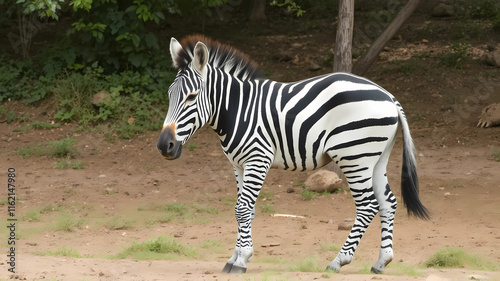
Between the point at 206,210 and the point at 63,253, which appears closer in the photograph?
the point at 63,253

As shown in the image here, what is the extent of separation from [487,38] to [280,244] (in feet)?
33.0

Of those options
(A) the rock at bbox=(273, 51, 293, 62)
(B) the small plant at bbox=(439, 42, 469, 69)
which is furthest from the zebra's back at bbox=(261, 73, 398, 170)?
(B) the small plant at bbox=(439, 42, 469, 69)

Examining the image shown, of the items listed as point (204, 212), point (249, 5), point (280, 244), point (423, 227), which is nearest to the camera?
point (280, 244)

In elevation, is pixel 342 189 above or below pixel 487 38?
below

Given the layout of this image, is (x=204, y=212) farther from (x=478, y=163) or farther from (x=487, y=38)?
(x=487, y=38)

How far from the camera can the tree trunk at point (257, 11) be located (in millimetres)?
17000

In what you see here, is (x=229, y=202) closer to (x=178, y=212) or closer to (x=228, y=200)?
(x=228, y=200)

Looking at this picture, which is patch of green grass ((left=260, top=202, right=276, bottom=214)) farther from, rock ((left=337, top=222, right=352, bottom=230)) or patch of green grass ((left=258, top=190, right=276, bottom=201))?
rock ((left=337, top=222, right=352, bottom=230))

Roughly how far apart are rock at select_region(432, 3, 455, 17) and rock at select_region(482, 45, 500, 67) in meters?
3.21

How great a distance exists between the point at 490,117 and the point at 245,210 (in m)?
7.27

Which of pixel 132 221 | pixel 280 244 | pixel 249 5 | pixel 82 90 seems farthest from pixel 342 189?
pixel 249 5

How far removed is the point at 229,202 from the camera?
9133 mm

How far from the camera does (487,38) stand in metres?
15.1

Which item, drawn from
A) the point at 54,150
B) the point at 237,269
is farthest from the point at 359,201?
the point at 54,150
